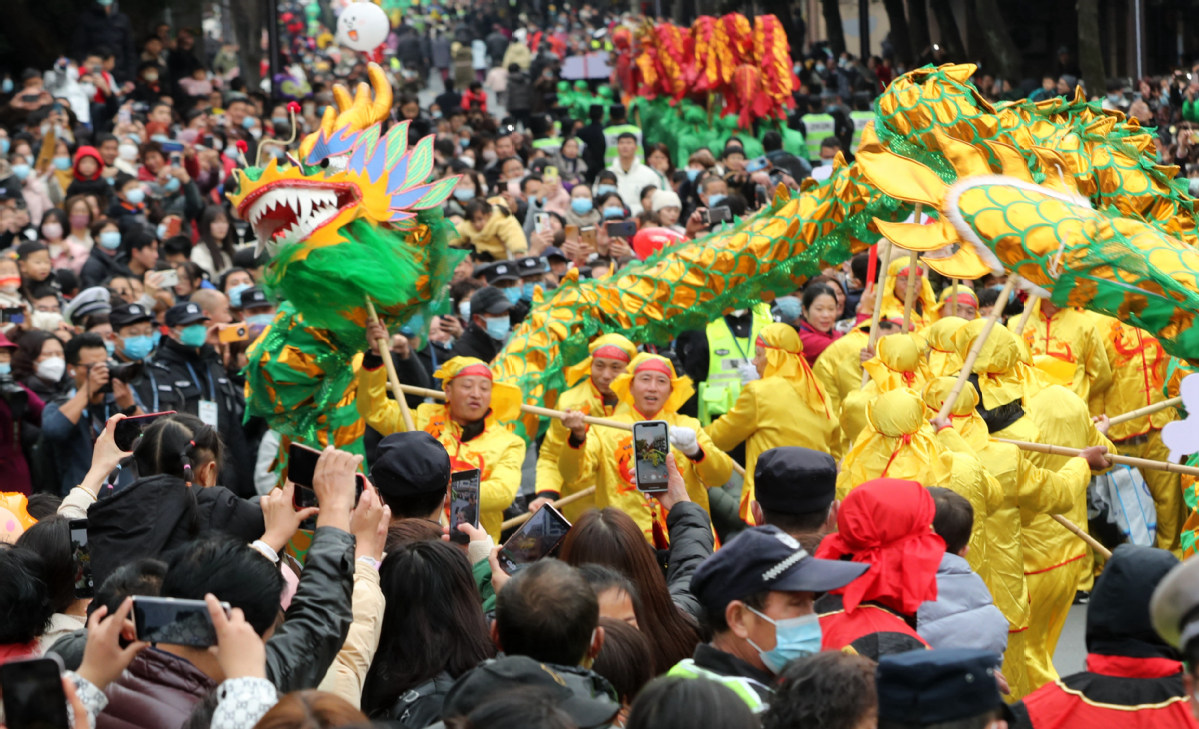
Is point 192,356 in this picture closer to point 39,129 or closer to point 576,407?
point 576,407

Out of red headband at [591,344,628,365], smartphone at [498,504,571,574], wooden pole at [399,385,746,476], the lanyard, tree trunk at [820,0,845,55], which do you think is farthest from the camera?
tree trunk at [820,0,845,55]

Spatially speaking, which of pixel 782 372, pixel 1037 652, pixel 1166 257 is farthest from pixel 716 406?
pixel 1166 257

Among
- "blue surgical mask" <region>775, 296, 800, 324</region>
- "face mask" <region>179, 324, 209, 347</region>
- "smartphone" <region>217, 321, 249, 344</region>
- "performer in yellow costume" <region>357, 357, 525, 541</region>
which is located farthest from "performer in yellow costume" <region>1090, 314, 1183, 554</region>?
"face mask" <region>179, 324, 209, 347</region>

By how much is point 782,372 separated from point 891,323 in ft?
3.59

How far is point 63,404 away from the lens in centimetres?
679

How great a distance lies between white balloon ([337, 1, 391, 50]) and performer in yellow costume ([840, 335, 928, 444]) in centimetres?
280

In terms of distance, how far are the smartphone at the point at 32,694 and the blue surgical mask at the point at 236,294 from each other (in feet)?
19.5

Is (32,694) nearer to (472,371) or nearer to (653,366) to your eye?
(472,371)

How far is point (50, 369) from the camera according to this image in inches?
277

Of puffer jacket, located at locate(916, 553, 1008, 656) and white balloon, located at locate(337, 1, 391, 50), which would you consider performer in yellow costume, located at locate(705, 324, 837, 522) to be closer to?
white balloon, located at locate(337, 1, 391, 50)

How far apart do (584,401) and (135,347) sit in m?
2.44

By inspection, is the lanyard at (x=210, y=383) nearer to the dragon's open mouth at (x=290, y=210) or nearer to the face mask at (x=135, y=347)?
the face mask at (x=135, y=347)

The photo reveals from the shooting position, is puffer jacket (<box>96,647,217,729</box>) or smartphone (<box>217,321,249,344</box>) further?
smartphone (<box>217,321,249,344</box>)

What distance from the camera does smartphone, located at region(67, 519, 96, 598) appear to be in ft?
11.8
